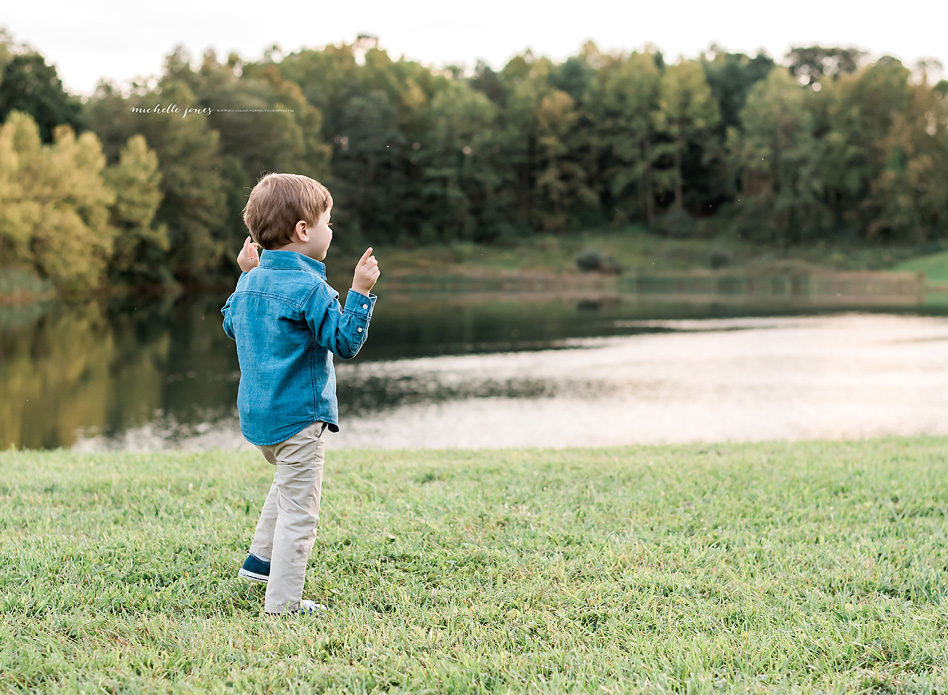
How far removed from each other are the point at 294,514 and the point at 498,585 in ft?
2.73

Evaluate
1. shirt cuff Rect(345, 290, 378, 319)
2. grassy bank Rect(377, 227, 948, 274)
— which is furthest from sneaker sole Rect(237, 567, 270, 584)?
grassy bank Rect(377, 227, 948, 274)

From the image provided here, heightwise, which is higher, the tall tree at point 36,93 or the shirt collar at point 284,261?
the tall tree at point 36,93

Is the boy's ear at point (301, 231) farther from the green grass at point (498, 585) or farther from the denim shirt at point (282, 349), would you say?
the green grass at point (498, 585)

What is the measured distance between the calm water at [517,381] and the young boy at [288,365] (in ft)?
29.0

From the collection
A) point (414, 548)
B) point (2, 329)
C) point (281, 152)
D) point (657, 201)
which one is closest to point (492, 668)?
point (414, 548)

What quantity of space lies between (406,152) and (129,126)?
21130 mm

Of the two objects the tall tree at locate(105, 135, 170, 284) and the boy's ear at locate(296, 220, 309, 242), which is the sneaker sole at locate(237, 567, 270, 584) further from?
the tall tree at locate(105, 135, 170, 284)

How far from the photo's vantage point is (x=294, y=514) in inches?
119

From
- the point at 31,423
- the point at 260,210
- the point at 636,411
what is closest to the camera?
the point at 260,210

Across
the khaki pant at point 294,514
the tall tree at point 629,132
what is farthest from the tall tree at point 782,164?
the khaki pant at point 294,514

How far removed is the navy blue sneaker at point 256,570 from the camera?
10.7 feet

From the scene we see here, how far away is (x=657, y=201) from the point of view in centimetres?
6388

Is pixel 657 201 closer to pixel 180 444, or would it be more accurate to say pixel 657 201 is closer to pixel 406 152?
pixel 406 152

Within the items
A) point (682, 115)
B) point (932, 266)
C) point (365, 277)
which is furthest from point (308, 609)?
point (682, 115)
